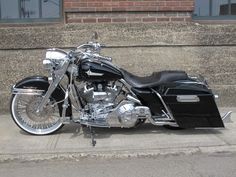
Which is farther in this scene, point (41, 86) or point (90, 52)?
point (41, 86)

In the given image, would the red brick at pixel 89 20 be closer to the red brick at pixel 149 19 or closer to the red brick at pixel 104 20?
the red brick at pixel 104 20

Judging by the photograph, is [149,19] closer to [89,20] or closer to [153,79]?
[89,20]

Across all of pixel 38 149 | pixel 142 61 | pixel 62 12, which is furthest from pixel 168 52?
pixel 38 149

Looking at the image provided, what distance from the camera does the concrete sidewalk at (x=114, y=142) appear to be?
6.05 metres

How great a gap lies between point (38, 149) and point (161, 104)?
1764mm

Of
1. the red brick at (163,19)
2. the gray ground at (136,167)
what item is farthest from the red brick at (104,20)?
the gray ground at (136,167)

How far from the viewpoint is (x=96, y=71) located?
6.52 m

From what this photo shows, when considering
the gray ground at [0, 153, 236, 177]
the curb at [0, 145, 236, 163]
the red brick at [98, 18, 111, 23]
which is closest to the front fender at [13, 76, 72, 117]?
the curb at [0, 145, 236, 163]

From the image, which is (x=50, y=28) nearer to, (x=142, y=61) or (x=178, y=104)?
(x=142, y=61)

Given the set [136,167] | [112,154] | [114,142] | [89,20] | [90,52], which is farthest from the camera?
[89,20]

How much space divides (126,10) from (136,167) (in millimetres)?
3511

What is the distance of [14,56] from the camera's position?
8281 mm

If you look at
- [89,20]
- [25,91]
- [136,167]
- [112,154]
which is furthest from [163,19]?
[136,167]

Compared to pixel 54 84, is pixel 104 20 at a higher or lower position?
higher
